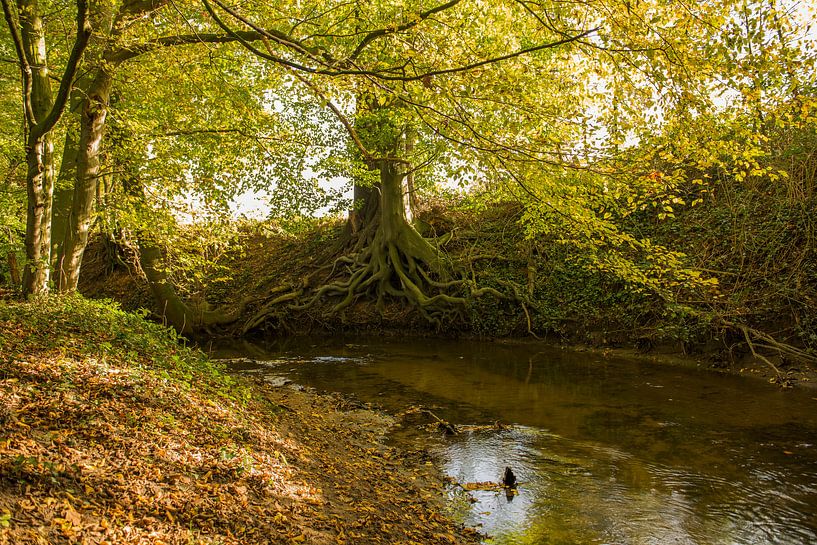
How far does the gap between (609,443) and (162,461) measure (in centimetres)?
617

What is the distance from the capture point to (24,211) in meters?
14.0

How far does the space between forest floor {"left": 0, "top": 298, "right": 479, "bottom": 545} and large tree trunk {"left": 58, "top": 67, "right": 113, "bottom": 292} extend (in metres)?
2.81

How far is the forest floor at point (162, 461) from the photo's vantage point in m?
3.50

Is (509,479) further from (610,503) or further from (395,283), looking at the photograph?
(395,283)

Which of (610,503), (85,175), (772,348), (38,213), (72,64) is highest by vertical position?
(72,64)

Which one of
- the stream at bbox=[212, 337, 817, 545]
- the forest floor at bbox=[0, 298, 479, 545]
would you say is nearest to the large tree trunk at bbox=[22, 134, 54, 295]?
the forest floor at bbox=[0, 298, 479, 545]

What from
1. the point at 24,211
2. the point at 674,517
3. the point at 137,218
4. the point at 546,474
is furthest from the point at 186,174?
the point at 674,517

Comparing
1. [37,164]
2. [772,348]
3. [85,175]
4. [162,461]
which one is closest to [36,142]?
[37,164]

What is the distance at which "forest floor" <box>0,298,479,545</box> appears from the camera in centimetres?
350

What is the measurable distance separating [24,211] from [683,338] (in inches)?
622

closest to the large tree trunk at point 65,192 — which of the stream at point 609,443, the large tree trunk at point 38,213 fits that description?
the large tree trunk at point 38,213

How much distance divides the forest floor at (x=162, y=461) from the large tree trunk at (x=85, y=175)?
9.22 feet

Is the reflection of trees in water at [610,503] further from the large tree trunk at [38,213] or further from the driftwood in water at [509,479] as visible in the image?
the large tree trunk at [38,213]

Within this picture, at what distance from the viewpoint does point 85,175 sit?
998cm
